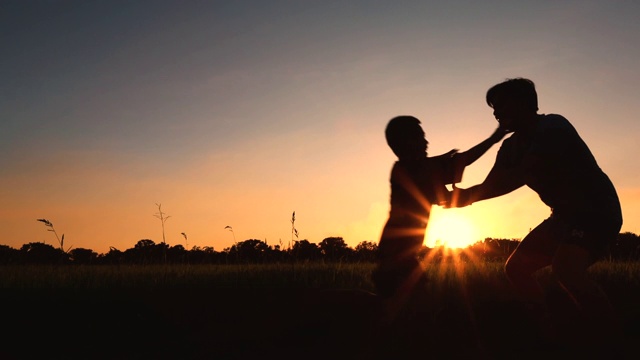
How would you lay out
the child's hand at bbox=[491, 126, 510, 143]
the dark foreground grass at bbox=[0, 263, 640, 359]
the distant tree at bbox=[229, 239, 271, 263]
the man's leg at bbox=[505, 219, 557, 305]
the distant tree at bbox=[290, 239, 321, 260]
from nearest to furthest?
the dark foreground grass at bbox=[0, 263, 640, 359] → the man's leg at bbox=[505, 219, 557, 305] → the child's hand at bbox=[491, 126, 510, 143] → the distant tree at bbox=[290, 239, 321, 260] → the distant tree at bbox=[229, 239, 271, 263]

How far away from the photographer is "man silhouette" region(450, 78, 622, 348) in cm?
408

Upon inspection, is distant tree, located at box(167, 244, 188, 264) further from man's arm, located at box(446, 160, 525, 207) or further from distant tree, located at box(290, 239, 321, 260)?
man's arm, located at box(446, 160, 525, 207)

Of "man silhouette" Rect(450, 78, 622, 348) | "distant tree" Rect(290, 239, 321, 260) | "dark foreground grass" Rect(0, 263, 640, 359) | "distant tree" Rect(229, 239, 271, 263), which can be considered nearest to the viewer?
"man silhouette" Rect(450, 78, 622, 348)

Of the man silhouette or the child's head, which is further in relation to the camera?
the child's head

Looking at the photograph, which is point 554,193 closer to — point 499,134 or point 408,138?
point 499,134

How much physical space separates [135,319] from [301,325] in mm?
1686

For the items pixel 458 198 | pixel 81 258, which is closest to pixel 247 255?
pixel 81 258

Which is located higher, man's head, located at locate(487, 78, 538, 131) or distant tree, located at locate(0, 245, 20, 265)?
man's head, located at locate(487, 78, 538, 131)

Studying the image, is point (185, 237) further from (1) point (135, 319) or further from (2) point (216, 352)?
(2) point (216, 352)

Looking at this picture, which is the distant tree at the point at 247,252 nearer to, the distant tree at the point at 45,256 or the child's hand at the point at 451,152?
the distant tree at the point at 45,256

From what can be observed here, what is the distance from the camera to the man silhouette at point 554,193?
408 cm

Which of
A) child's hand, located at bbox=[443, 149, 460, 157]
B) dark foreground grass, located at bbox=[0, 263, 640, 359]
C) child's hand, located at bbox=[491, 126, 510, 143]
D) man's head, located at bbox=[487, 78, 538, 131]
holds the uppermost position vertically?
man's head, located at bbox=[487, 78, 538, 131]

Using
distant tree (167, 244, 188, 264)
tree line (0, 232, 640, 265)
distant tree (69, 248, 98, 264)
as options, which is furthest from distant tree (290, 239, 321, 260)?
distant tree (69, 248, 98, 264)

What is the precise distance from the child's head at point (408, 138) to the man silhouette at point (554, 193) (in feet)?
1.85
